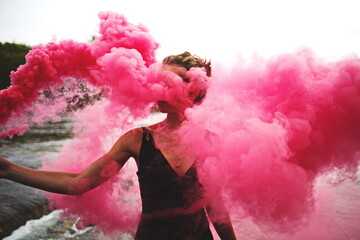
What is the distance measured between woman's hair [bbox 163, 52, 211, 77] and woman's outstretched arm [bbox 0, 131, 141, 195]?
18.7 inches

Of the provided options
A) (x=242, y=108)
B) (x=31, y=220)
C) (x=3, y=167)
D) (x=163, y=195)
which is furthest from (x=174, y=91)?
(x=31, y=220)

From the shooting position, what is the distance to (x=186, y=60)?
5.12 feet

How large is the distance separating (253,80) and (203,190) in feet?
2.29

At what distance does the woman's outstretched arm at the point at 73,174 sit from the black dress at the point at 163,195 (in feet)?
0.40

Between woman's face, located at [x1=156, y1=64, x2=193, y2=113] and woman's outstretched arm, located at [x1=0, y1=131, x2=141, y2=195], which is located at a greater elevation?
woman's face, located at [x1=156, y1=64, x2=193, y2=113]

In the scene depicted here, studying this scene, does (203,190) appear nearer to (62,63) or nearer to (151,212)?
(151,212)

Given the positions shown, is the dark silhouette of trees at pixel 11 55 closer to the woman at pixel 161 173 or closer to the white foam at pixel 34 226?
the white foam at pixel 34 226

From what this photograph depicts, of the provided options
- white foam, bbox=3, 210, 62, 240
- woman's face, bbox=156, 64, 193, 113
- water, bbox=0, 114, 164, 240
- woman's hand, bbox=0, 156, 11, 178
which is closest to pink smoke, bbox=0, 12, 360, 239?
woman's face, bbox=156, 64, 193, 113

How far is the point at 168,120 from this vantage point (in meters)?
1.63

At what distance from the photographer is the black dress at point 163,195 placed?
1.50m

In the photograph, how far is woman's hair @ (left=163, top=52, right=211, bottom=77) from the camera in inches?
61.2

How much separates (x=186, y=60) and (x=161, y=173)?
2.14 ft

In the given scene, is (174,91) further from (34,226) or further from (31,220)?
(31,220)

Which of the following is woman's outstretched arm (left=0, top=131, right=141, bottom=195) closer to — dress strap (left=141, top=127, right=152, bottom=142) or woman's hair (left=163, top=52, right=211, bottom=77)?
dress strap (left=141, top=127, right=152, bottom=142)
